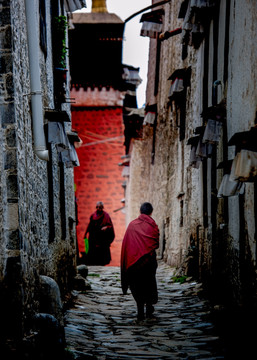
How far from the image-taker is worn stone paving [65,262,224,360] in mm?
6445

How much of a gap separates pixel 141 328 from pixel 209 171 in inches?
121

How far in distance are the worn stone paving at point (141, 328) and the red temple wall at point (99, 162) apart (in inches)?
601

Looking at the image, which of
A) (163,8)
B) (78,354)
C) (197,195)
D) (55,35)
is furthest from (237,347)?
(163,8)

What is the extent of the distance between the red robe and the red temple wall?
17.8 metres

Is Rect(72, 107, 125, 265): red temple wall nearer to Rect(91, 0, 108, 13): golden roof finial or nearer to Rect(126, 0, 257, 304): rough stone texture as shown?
Rect(91, 0, 108, 13): golden roof finial

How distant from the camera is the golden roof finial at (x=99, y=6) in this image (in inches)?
1193

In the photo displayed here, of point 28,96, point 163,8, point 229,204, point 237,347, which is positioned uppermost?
point 163,8

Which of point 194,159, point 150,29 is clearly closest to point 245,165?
point 194,159

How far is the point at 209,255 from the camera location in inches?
388

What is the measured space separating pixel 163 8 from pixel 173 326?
1187 cm

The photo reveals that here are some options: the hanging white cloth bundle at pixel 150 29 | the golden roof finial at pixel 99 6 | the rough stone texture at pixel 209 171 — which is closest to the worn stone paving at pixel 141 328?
the rough stone texture at pixel 209 171

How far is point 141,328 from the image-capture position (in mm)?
7805

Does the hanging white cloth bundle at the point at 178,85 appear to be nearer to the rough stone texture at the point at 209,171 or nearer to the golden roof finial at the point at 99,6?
the rough stone texture at the point at 209,171

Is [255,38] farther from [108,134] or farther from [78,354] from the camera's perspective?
[108,134]
